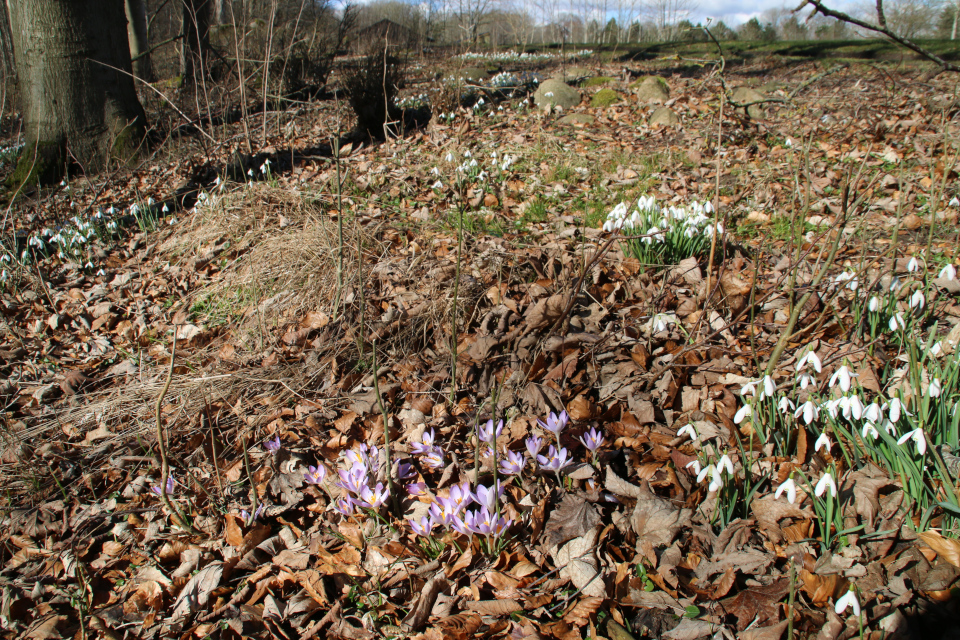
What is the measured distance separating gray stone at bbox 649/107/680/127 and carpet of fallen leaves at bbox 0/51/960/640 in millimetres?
2110

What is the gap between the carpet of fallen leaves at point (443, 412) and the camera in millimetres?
1712

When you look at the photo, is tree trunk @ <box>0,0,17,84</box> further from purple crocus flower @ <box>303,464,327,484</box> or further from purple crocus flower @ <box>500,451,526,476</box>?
purple crocus flower @ <box>500,451,526,476</box>

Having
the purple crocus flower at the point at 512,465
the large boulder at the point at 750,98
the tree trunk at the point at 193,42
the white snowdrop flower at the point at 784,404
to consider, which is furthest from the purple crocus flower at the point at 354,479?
the large boulder at the point at 750,98

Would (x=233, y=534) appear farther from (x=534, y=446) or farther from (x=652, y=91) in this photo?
(x=652, y=91)

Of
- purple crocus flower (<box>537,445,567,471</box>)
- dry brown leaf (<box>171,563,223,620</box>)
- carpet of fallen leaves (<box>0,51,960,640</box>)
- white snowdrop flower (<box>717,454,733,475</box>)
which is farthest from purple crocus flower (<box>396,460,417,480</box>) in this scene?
white snowdrop flower (<box>717,454,733,475</box>)

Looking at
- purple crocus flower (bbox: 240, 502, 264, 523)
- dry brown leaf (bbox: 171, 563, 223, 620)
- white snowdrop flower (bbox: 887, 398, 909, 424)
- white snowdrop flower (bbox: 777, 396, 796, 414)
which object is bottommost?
dry brown leaf (bbox: 171, 563, 223, 620)

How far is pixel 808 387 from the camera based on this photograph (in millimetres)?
1984

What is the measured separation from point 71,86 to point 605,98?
23.2 feet

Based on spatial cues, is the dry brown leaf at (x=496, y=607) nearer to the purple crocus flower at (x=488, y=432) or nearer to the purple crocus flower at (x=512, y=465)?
the purple crocus flower at (x=512, y=465)

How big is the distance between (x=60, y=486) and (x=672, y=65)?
13.7 m

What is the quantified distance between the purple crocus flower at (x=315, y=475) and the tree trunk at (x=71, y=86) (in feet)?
19.3

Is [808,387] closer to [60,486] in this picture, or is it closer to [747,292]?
[747,292]

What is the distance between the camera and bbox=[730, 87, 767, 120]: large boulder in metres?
6.69


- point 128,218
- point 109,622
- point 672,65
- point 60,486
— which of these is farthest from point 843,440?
point 672,65
